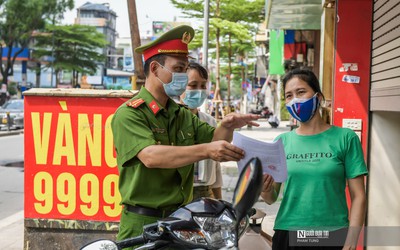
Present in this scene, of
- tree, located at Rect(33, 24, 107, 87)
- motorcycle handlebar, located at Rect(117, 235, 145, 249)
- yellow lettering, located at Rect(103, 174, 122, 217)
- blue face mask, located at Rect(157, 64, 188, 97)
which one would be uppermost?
tree, located at Rect(33, 24, 107, 87)

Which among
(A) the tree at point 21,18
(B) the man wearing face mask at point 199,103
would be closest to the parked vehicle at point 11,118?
(A) the tree at point 21,18

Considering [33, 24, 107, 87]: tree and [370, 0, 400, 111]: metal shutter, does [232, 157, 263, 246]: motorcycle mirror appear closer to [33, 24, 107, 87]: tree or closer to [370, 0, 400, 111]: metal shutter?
[370, 0, 400, 111]: metal shutter

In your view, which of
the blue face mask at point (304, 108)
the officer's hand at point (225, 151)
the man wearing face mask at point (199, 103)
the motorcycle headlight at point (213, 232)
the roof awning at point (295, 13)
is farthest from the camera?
the roof awning at point (295, 13)

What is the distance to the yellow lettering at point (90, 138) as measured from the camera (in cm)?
488

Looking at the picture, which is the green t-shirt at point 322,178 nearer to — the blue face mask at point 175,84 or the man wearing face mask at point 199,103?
the blue face mask at point 175,84

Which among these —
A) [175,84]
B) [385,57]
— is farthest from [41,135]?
[385,57]

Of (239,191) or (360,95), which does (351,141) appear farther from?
(360,95)

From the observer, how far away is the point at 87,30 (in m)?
54.2

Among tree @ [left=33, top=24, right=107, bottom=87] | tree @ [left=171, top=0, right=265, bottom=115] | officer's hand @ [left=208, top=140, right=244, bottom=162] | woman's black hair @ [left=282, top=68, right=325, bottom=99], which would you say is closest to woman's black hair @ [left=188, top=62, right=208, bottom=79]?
woman's black hair @ [left=282, top=68, right=325, bottom=99]

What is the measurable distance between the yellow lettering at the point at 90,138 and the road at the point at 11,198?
2452 millimetres

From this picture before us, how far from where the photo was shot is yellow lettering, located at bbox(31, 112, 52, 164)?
489 cm

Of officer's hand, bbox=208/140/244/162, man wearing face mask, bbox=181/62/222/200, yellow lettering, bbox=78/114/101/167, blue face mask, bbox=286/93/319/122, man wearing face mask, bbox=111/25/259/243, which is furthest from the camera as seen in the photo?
yellow lettering, bbox=78/114/101/167

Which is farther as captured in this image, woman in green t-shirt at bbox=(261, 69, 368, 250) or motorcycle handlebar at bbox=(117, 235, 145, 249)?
woman in green t-shirt at bbox=(261, 69, 368, 250)

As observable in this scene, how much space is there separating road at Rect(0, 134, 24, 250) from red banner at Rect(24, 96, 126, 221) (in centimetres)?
214
